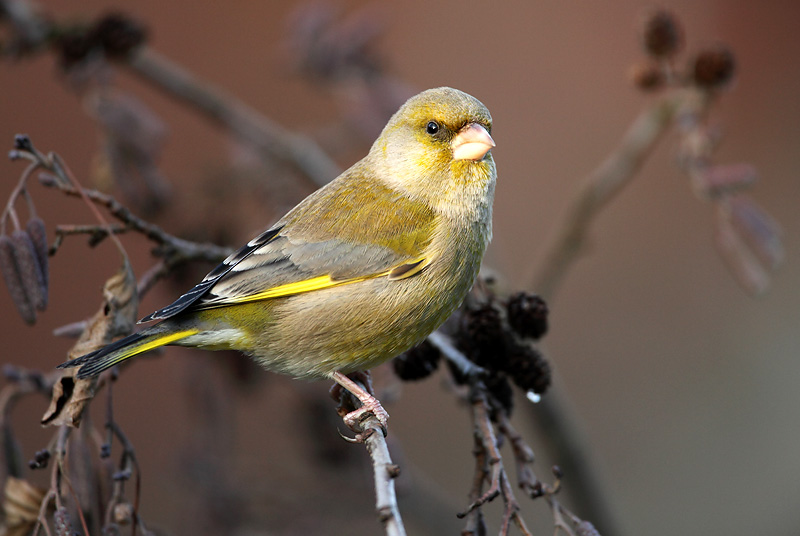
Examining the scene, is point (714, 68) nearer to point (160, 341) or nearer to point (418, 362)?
point (418, 362)

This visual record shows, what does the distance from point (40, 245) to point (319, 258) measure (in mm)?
910

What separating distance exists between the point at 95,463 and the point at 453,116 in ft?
5.72

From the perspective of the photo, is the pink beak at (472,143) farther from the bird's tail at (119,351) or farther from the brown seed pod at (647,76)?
the bird's tail at (119,351)

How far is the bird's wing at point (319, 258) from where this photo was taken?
2676 millimetres

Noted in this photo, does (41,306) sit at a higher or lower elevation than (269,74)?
lower

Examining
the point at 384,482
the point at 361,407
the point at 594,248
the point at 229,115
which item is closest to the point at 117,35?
the point at 229,115

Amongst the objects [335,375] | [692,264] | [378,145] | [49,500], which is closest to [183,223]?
[378,145]

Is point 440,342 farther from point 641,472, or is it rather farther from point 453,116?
point 641,472

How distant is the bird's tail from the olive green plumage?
16mm

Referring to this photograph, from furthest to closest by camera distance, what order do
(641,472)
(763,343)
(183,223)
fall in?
(763,343) < (641,472) < (183,223)

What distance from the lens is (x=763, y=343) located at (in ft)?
22.4

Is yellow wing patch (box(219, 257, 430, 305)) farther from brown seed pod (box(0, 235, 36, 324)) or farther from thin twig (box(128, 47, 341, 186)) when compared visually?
thin twig (box(128, 47, 341, 186))

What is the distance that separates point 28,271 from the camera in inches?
87.6

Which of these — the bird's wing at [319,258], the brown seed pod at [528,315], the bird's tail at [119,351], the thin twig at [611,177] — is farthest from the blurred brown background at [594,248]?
the brown seed pod at [528,315]
